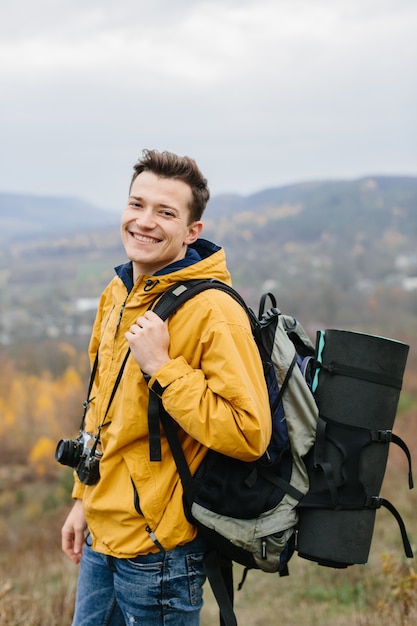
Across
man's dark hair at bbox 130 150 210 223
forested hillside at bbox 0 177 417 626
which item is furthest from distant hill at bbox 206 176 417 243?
man's dark hair at bbox 130 150 210 223

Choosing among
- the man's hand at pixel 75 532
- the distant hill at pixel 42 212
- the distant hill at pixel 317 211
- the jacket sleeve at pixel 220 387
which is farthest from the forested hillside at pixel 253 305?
the distant hill at pixel 42 212

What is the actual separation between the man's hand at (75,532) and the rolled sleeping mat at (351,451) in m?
0.67

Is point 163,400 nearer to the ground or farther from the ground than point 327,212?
nearer to the ground

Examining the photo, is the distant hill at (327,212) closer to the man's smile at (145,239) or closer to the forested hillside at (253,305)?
the forested hillside at (253,305)

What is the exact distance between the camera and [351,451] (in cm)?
154

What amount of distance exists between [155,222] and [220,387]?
0.49 m

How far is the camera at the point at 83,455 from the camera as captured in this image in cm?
164

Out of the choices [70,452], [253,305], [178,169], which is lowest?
[70,452]

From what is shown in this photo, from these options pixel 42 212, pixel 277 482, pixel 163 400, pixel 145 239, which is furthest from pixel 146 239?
pixel 42 212

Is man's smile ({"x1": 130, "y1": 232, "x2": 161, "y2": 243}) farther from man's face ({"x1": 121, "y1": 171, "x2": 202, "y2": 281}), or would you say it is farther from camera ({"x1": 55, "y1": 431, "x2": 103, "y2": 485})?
camera ({"x1": 55, "y1": 431, "x2": 103, "y2": 485})

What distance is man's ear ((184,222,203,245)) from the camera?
1715 millimetres

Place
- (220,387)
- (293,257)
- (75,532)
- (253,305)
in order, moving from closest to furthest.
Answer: (220,387), (75,532), (253,305), (293,257)

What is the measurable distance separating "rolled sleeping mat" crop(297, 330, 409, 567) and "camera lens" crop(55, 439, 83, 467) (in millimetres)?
629

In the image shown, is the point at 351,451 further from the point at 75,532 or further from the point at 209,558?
the point at 75,532
